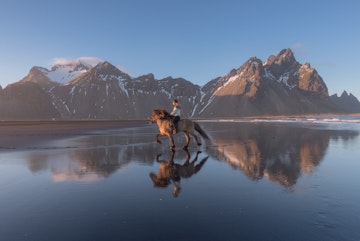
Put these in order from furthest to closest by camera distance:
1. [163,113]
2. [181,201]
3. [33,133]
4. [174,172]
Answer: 1. [33,133]
2. [163,113]
3. [174,172]
4. [181,201]

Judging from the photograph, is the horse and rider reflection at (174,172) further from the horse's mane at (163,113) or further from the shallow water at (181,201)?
the horse's mane at (163,113)

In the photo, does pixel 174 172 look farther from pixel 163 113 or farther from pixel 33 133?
pixel 33 133

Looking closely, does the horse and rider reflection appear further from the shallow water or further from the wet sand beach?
the wet sand beach

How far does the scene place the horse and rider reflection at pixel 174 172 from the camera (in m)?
8.27

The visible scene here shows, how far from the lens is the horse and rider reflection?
8273 millimetres

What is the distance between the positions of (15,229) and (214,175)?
6164mm

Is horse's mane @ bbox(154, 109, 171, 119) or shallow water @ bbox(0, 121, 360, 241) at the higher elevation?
horse's mane @ bbox(154, 109, 171, 119)

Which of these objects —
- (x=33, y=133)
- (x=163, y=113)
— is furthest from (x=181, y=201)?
(x=33, y=133)

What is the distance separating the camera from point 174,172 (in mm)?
9867

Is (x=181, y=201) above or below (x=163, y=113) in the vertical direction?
below

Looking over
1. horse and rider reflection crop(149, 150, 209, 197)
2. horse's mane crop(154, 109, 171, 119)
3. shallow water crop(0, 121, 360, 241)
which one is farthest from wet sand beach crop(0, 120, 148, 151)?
horse and rider reflection crop(149, 150, 209, 197)

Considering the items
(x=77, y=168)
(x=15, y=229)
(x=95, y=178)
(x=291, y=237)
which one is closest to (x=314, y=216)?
(x=291, y=237)

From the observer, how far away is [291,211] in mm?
5711

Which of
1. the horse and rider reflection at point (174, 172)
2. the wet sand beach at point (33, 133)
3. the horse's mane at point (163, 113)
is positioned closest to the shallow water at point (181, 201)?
the horse and rider reflection at point (174, 172)
